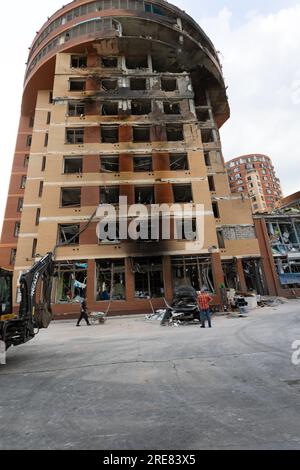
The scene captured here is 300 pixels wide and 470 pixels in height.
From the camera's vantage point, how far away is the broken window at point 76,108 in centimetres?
2397

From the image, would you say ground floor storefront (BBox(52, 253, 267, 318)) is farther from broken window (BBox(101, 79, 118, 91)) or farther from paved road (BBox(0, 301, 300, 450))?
broken window (BBox(101, 79, 118, 91))

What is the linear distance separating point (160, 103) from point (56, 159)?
11.7m

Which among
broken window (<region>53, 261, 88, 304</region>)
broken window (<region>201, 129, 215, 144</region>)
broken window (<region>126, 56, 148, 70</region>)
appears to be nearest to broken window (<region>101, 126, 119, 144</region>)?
broken window (<region>126, 56, 148, 70</region>)

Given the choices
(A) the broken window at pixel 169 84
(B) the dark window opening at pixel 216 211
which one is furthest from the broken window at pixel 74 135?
(B) the dark window opening at pixel 216 211

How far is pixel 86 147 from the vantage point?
22000mm

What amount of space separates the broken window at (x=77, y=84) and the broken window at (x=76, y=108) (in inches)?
103

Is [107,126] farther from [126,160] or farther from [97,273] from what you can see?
[97,273]

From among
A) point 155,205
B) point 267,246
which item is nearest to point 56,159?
point 155,205

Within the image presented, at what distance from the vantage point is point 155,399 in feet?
12.5

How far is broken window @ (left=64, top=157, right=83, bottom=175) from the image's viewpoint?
72.3 ft

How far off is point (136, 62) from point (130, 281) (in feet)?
80.4

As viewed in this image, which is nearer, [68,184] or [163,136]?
[68,184]

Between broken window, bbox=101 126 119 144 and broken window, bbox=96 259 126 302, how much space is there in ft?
39.6

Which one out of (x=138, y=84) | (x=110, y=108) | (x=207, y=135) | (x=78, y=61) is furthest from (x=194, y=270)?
(x=78, y=61)
